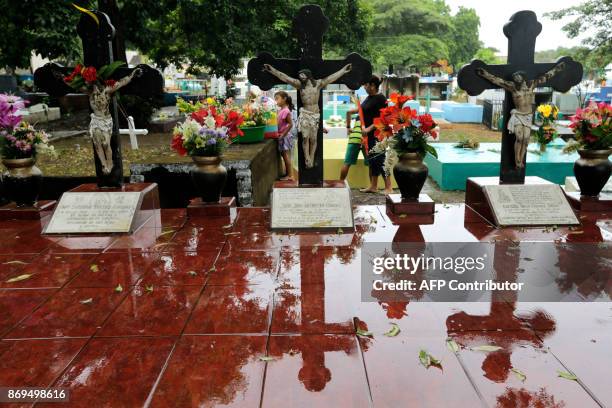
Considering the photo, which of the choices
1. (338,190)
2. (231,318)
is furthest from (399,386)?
(338,190)

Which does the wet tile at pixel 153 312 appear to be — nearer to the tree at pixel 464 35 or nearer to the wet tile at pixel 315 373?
the wet tile at pixel 315 373

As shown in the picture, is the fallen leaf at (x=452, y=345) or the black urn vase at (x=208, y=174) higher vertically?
the black urn vase at (x=208, y=174)

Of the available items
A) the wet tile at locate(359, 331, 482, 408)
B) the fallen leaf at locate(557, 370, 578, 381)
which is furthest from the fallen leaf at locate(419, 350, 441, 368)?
the fallen leaf at locate(557, 370, 578, 381)

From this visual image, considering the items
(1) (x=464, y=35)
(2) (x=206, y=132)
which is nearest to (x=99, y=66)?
(2) (x=206, y=132)

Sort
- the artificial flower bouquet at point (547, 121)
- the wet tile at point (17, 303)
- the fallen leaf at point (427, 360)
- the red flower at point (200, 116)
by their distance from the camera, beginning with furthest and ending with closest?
the artificial flower bouquet at point (547, 121)
the red flower at point (200, 116)
the wet tile at point (17, 303)
the fallen leaf at point (427, 360)

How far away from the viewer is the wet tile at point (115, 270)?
3783 millimetres

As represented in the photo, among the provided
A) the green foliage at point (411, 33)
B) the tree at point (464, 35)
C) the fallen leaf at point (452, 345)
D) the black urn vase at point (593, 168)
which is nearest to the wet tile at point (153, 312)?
the fallen leaf at point (452, 345)

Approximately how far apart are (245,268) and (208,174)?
1560 mm

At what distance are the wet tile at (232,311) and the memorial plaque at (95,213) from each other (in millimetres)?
1723

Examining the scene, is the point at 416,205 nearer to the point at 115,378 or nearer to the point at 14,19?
the point at 115,378

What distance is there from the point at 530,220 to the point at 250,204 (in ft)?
10.5

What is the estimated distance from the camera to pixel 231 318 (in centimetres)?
318

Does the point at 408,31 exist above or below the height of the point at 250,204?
above

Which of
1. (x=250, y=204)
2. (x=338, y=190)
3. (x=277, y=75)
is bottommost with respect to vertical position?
(x=250, y=204)
